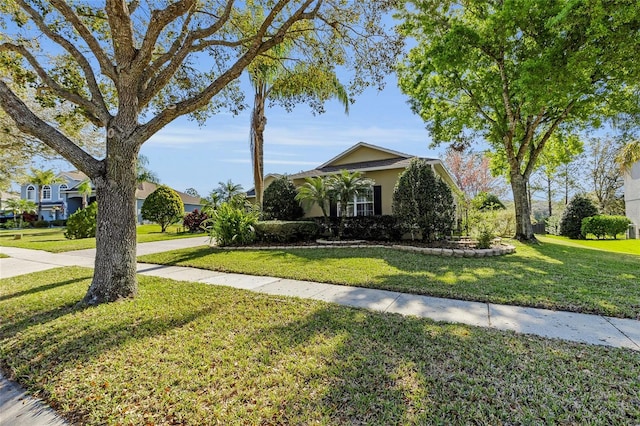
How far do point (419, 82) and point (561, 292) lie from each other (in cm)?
1147

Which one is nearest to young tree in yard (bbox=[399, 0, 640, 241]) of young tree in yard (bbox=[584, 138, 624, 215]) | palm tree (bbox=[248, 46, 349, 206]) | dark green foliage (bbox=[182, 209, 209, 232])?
palm tree (bbox=[248, 46, 349, 206])

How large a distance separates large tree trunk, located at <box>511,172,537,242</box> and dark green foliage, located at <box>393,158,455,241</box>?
4613 mm

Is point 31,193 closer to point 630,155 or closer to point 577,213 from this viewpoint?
point 577,213

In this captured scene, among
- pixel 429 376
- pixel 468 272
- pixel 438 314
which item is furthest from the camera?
pixel 468 272

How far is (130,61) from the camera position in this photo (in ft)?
16.1

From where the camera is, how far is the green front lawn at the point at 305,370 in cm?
215

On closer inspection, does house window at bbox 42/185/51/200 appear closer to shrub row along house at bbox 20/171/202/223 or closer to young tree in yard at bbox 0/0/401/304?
shrub row along house at bbox 20/171/202/223

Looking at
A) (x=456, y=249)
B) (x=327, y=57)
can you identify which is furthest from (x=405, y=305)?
(x=327, y=57)

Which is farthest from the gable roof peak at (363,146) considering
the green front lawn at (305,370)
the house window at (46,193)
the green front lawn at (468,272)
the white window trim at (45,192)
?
the house window at (46,193)

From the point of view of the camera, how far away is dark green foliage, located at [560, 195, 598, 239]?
17.0m

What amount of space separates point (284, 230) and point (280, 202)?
6.99ft

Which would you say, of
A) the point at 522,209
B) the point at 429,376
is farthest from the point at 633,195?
the point at 429,376

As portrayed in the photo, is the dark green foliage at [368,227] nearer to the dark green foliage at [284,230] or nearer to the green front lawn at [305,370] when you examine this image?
the dark green foliage at [284,230]

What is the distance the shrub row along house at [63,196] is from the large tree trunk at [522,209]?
30.2 metres
